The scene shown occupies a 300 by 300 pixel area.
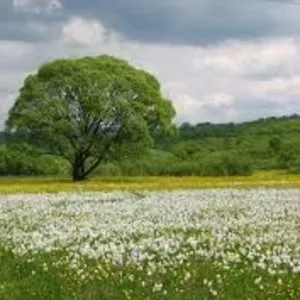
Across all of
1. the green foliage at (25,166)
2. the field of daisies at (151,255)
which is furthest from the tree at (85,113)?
the field of daisies at (151,255)

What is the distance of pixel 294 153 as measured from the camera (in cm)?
13338

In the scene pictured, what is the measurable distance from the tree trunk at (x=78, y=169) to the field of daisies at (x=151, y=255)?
166 feet

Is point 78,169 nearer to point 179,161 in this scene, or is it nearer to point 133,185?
point 133,185

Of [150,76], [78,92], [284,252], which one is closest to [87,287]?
[284,252]

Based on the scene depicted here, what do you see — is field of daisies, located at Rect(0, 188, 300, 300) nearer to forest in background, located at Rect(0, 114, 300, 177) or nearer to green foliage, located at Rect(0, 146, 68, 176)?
forest in background, located at Rect(0, 114, 300, 177)

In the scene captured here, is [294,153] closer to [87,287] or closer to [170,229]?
[170,229]

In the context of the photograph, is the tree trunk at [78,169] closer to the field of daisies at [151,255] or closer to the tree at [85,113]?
the tree at [85,113]

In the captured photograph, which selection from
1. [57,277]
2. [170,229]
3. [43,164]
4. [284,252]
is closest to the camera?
[57,277]

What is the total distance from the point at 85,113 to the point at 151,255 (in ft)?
221

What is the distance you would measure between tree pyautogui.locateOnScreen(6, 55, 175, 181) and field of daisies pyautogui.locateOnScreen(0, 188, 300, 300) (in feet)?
171

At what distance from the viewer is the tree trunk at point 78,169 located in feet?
265

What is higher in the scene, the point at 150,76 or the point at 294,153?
the point at 150,76

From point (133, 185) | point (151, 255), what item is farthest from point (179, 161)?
point (151, 255)

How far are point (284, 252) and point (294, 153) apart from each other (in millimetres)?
117935
